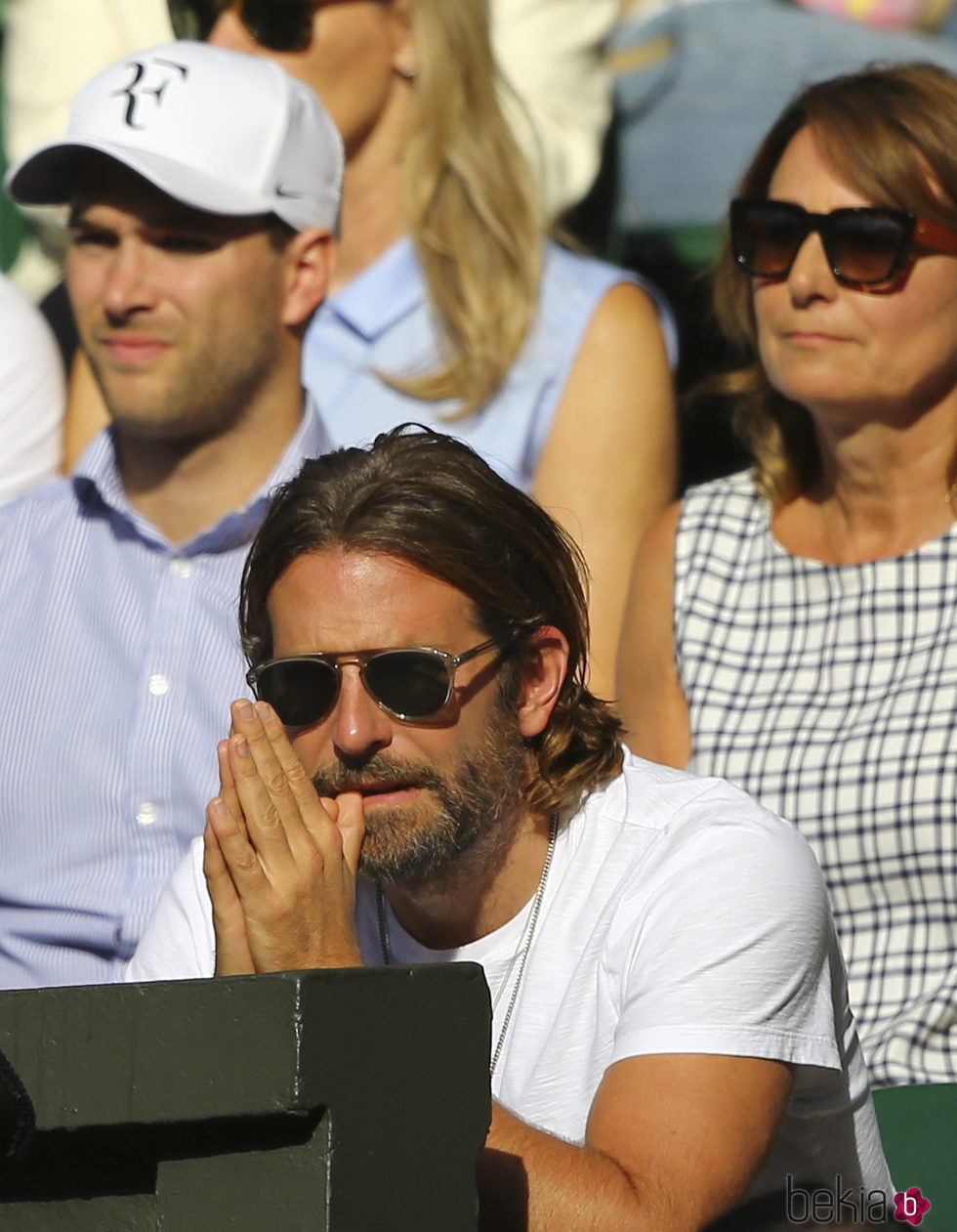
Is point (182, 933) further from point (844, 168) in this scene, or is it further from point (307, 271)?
point (844, 168)

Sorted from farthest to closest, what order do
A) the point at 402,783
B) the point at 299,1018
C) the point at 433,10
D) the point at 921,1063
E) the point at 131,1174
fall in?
the point at 433,10
the point at 921,1063
the point at 402,783
the point at 131,1174
the point at 299,1018

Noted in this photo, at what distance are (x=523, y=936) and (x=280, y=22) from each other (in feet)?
6.83

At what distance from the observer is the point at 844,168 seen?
3.04 meters

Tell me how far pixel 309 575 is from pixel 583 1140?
2.37 ft

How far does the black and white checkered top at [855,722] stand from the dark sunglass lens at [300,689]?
90 centimetres

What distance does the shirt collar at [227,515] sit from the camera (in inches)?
121

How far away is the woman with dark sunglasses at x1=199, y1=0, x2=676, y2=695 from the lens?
3432 mm

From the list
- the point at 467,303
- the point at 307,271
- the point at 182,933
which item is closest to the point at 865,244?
the point at 467,303

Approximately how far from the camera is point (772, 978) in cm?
203

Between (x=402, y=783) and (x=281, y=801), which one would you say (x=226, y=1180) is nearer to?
(x=281, y=801)

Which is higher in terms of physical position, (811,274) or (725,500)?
(811,274)

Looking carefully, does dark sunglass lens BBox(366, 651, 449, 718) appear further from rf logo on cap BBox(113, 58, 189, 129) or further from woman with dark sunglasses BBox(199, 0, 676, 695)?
rf logo on cap BBox(113, 58, 189, 129)

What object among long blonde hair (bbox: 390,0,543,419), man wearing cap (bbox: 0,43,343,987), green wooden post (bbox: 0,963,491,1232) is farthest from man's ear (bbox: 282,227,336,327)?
green wooden post (bbox: 0,963,491,1232)

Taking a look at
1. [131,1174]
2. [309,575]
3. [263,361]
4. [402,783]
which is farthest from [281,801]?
[263,361]
